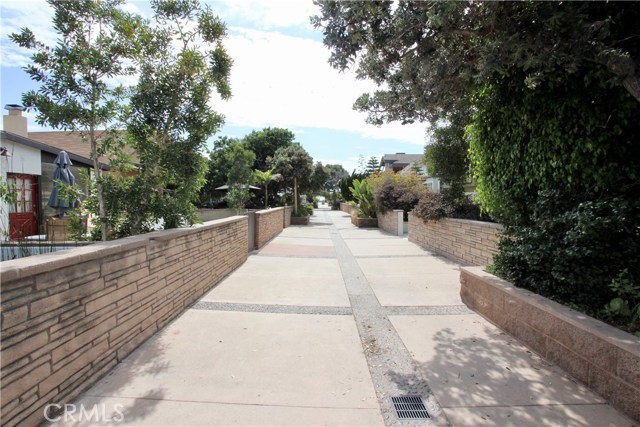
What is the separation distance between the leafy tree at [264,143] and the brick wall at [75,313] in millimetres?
27484

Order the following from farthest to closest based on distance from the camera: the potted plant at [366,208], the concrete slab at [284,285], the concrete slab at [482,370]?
1. the potted plant at [366,208]
2. the concrete slab at [284,285]
3. the concrete slab at [482,370]

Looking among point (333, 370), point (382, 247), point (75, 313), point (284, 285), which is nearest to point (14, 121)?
point (284, 285)

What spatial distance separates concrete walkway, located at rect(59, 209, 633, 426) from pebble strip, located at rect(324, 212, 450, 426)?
0.01 metres

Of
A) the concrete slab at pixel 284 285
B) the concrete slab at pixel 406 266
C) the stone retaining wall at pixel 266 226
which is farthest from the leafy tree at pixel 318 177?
the concrete slab at pixel 284 285

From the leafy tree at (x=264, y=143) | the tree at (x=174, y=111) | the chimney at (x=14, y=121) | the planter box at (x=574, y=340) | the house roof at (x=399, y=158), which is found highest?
the house roof at (x=399, y=158)

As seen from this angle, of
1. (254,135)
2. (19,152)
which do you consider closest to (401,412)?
(19,152)

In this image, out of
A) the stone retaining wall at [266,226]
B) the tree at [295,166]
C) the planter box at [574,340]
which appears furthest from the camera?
the tree at [295,166]

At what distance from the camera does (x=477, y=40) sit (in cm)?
450

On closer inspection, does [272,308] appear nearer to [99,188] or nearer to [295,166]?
[99,188]

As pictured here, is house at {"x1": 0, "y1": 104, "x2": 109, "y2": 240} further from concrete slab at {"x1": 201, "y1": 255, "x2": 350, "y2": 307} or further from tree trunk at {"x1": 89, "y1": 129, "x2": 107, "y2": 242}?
concrete slab at {"x1": 201, "y1": 255, "x2": 350, "y2": 307}

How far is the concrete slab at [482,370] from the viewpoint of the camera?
9.27 ft

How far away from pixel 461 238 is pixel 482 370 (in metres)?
5.67

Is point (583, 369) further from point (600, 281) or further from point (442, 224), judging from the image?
point (442, 224)

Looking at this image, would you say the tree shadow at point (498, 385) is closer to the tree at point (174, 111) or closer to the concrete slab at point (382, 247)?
the tree at point (174, 111)
